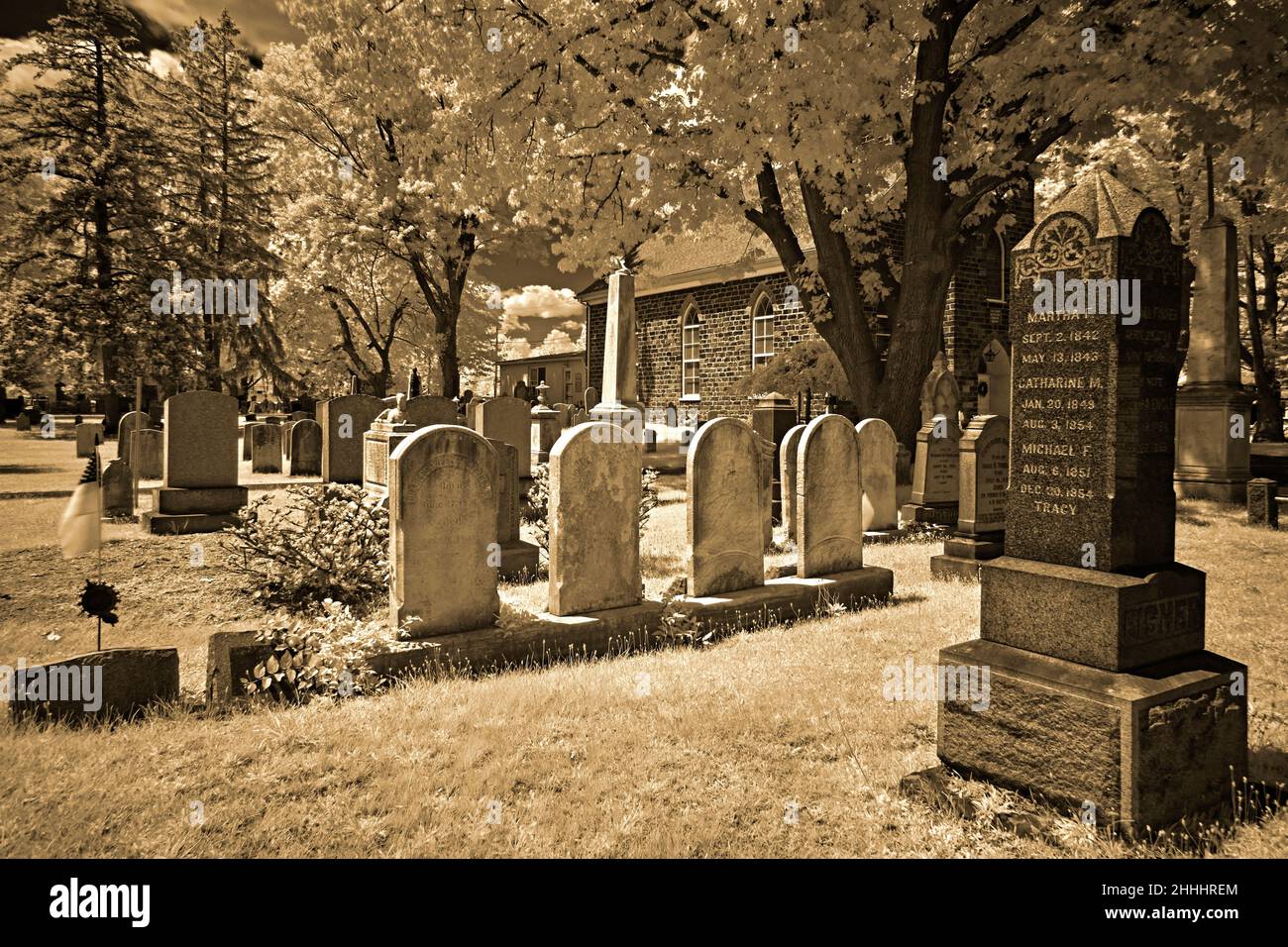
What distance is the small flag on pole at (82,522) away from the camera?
14.4 feet

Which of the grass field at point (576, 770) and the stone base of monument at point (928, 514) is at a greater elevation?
the stone base of monument at point (928, 514)

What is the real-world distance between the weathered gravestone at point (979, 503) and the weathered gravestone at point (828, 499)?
57.8 inches

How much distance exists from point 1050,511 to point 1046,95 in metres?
9.32

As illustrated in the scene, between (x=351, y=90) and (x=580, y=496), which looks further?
(x=351, y=90)

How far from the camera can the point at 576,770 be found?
135 inches

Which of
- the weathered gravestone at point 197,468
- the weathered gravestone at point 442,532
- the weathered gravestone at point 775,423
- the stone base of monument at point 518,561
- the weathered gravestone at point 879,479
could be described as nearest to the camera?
the weathered gravestone at point 442,532

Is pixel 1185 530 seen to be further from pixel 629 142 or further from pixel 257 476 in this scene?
pixel 257 476

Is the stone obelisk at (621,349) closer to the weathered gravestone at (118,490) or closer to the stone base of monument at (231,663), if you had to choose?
the stone base of monument at (231,663)

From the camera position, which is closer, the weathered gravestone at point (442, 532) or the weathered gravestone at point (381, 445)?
the weathered gravestone at point (442, 532)

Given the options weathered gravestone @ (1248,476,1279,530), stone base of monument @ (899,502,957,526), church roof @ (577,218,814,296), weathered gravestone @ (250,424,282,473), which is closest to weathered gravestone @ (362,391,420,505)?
stone base of monument @ (899,502,957,526)

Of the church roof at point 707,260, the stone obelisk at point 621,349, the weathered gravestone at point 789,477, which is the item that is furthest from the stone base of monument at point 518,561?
the church roof at point 707,260

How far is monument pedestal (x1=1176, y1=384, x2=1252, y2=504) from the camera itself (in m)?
11.8

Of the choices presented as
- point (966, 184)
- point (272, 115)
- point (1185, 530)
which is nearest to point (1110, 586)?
point (1185, 530)

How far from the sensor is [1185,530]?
928cm
